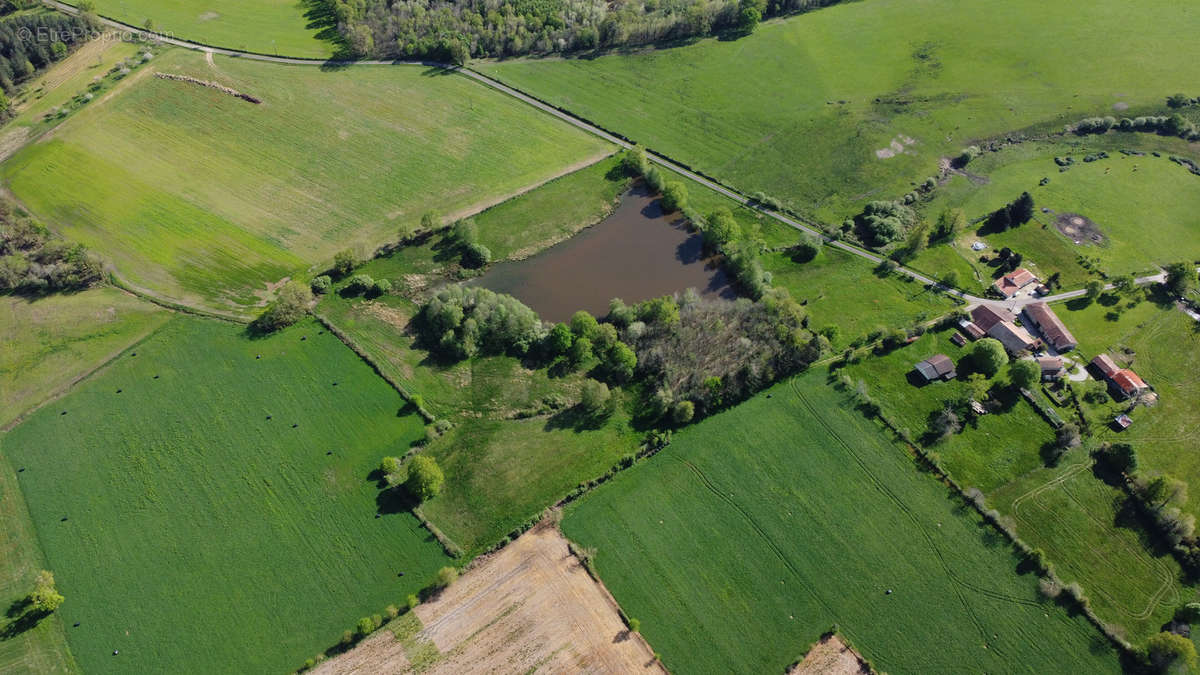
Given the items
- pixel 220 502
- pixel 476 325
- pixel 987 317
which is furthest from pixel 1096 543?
pixel 220 502

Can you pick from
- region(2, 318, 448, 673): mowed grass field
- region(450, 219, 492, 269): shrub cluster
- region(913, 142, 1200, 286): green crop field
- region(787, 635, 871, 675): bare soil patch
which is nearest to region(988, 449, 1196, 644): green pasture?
region(787, 635, 871, 675): bare soil patch

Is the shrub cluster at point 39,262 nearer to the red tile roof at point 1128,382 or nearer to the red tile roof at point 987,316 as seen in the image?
the red tile roof at point 987,316

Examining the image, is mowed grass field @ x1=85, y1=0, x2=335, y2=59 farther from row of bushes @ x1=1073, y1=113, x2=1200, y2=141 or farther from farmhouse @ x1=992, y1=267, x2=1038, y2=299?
row of bushes @ x1=1073, y1=113, x2=1200, y2=141

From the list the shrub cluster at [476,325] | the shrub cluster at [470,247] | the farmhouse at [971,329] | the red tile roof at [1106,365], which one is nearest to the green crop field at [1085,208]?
the farmhouse at [971,329]

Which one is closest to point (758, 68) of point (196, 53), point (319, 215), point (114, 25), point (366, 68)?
point (366, 68)

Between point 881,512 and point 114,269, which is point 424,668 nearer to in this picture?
point 881,512

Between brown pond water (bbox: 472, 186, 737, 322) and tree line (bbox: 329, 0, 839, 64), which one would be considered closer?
brown pond water (bbox: 472, 186, 737, 322)
